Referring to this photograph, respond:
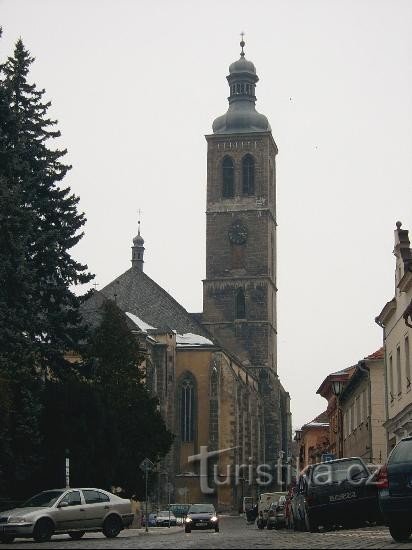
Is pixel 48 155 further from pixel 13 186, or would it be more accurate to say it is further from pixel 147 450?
pixel 147 450

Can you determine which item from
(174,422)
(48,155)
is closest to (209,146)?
(174,422)

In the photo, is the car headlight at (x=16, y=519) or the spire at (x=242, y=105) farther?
the spire at (x=242, y=105)

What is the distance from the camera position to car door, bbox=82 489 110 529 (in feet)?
78.6

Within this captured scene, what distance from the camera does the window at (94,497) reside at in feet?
79.4

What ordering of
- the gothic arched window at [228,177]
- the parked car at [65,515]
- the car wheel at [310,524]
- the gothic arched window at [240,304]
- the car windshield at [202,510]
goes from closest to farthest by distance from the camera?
the car wheel at [310,524]
the parked car at [65,515]
the car windshield at [202,510]
the gothic arched window at [240,304]
the gothic arched window at [228,177]

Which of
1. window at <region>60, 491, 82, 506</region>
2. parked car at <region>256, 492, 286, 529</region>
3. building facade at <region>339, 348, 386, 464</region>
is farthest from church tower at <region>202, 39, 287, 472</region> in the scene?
window at <region>60, 491, 82, 506</region>

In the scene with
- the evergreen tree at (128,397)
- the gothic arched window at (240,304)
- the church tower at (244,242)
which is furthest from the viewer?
the gothic arched window at (240,304)

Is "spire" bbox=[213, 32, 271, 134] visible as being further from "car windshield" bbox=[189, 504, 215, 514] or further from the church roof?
"car windshield" bbox=[189, 504, 215, 514]

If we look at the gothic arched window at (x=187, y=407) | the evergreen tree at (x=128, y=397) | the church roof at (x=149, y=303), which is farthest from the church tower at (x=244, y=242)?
the evergreen tree at (x=128, y=397)

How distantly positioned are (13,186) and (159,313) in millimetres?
48617

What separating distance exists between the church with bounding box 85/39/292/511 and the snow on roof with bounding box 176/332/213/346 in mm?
84

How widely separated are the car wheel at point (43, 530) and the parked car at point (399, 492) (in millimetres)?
9285

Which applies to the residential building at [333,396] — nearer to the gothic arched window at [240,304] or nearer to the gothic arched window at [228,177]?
the gothic arched window at [240,304]

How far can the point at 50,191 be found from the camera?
36.6 metres
